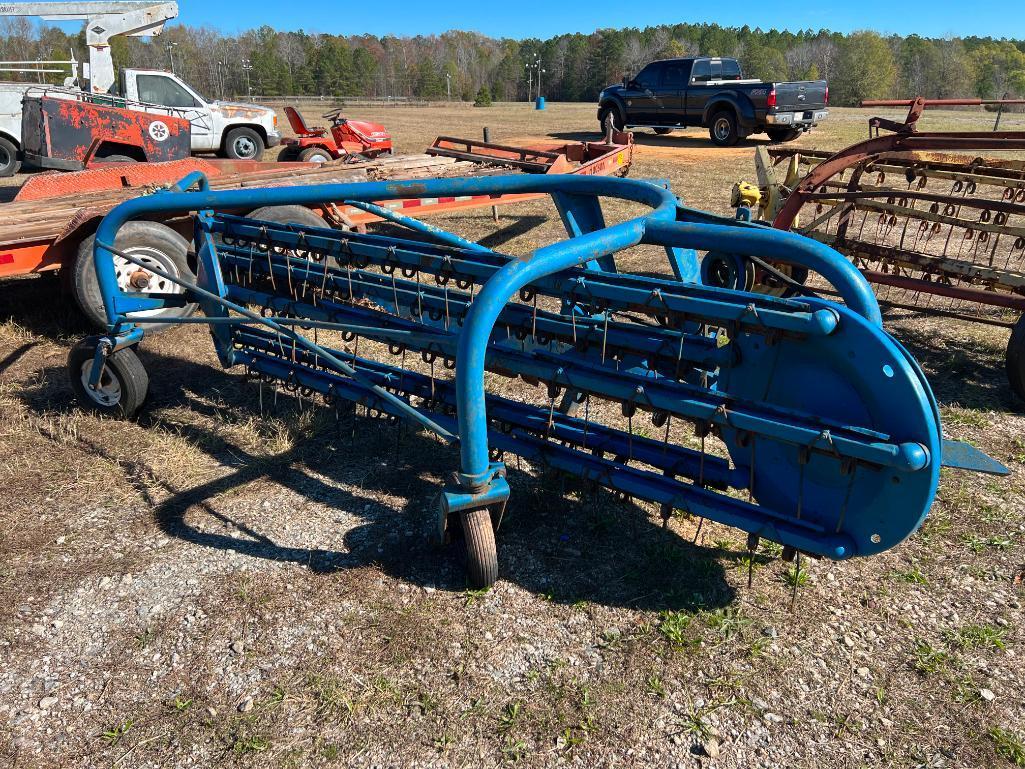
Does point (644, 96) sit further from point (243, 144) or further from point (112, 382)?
point (112, 382)

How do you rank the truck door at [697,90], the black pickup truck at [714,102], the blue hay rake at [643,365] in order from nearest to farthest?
the blue hay rake at [643,365]
the black pickup truck at [714,102]
the truck door at [697,90]

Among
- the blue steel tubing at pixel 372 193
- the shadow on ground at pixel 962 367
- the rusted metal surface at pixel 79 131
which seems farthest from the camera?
the rusted metal surface at pixel 79 131

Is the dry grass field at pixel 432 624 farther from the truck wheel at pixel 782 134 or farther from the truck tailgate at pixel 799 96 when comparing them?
the truck wheel at pixel 782 134

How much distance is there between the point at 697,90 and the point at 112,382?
17859mm

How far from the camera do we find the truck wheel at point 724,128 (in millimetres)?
18078

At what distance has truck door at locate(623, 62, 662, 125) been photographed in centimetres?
2000

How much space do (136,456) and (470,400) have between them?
245 centimetres

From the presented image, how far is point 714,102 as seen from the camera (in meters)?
18.1

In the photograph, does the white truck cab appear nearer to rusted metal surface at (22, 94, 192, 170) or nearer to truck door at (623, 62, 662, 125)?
rusted metal surface at (22, 94, 192, 170)

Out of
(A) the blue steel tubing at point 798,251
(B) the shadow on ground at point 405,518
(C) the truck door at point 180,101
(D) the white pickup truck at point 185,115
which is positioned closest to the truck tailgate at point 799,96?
(D) the white pickup truck at point 185,115

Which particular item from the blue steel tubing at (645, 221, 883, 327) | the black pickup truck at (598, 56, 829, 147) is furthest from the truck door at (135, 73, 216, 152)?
the blue steel tubing at (645, 221, 883, 327)

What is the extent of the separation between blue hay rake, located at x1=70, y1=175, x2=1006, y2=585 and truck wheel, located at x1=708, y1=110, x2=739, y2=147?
15837mm

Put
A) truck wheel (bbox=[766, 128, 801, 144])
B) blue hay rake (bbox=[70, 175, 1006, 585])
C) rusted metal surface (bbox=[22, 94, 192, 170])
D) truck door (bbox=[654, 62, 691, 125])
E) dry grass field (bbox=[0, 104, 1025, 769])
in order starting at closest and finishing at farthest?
dry grass field (bbox=[0, 104, 1025, 769]) → blue hay rake (bbox=[70, 175, 1006, 585]) → rusted metal surface (bbox=[22, 94, 192, 170]) → truck wheel (bbox=[766, 128, 801, 144]) → truck door (bbox=[654, 62, 691, 125])

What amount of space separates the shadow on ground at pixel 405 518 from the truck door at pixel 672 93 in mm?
17480
